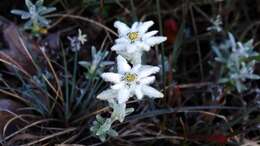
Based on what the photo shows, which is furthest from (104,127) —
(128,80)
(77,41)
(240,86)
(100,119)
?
(240,86)

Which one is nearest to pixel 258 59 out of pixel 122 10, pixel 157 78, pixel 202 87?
pixel 202 87

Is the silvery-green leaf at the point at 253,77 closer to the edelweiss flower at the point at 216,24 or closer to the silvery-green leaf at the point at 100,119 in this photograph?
the edelweiss flower at the point at 216,24

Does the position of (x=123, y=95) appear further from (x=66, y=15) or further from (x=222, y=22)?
(x=222, y=22)

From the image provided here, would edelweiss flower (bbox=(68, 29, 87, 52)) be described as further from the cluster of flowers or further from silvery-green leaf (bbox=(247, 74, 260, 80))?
silvery-green leaf (bbox=(247, 74, 260, 80))

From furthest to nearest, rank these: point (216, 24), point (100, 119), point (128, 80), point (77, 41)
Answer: point (216, 24) → point (77, 41) → point (100, 119) → point (128, 80)

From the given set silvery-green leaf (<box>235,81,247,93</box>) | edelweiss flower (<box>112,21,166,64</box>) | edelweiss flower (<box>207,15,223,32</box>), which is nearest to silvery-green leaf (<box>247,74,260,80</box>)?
silvery-green leaf (<box>235,81,247,93</box>)

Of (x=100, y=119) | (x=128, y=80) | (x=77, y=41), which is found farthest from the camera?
(x=77, y=41)

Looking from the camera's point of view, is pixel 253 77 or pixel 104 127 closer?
pixel 104 127

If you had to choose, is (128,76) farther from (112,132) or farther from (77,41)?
(77,41)
